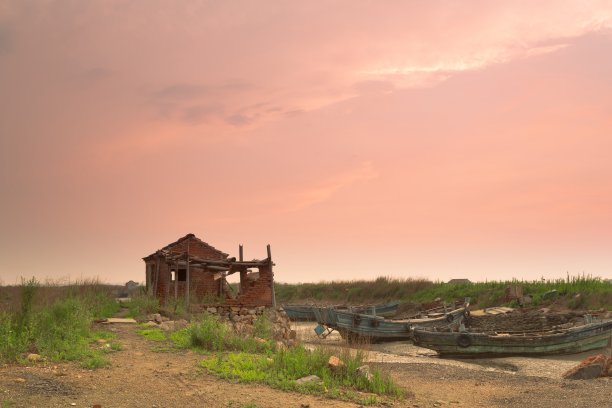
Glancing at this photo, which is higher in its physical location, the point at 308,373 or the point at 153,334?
the point at 153,334

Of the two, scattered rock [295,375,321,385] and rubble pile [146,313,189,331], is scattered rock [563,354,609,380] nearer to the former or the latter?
scattered rock [295,375,321,385]

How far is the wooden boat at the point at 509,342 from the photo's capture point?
2333 centimetres

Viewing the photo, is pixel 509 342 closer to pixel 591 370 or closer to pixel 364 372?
pixel 591 370

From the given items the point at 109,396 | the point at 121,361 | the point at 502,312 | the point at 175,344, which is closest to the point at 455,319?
the point at 502,312

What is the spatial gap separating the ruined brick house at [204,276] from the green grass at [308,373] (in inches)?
492

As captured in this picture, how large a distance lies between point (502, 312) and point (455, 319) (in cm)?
465

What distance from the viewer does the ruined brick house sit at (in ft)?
90.1

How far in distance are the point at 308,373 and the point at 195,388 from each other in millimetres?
2567

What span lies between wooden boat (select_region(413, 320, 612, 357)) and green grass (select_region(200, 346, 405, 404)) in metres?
10.7

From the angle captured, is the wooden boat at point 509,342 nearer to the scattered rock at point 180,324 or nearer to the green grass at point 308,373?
the scattered rock at point 180,324

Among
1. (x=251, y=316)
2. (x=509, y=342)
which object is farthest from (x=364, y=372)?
(x=251, y=316)

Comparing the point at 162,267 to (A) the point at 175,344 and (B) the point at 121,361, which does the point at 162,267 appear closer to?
(A) the point at 175,344

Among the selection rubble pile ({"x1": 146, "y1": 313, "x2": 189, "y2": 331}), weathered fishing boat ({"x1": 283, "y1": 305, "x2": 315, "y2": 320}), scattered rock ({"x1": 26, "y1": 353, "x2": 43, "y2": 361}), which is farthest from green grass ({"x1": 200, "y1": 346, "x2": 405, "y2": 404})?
weathered fishing boat ({"x1": 283, "y1": 305, "x2": 315, "y2": 320})

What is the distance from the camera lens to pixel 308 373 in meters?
13.3
